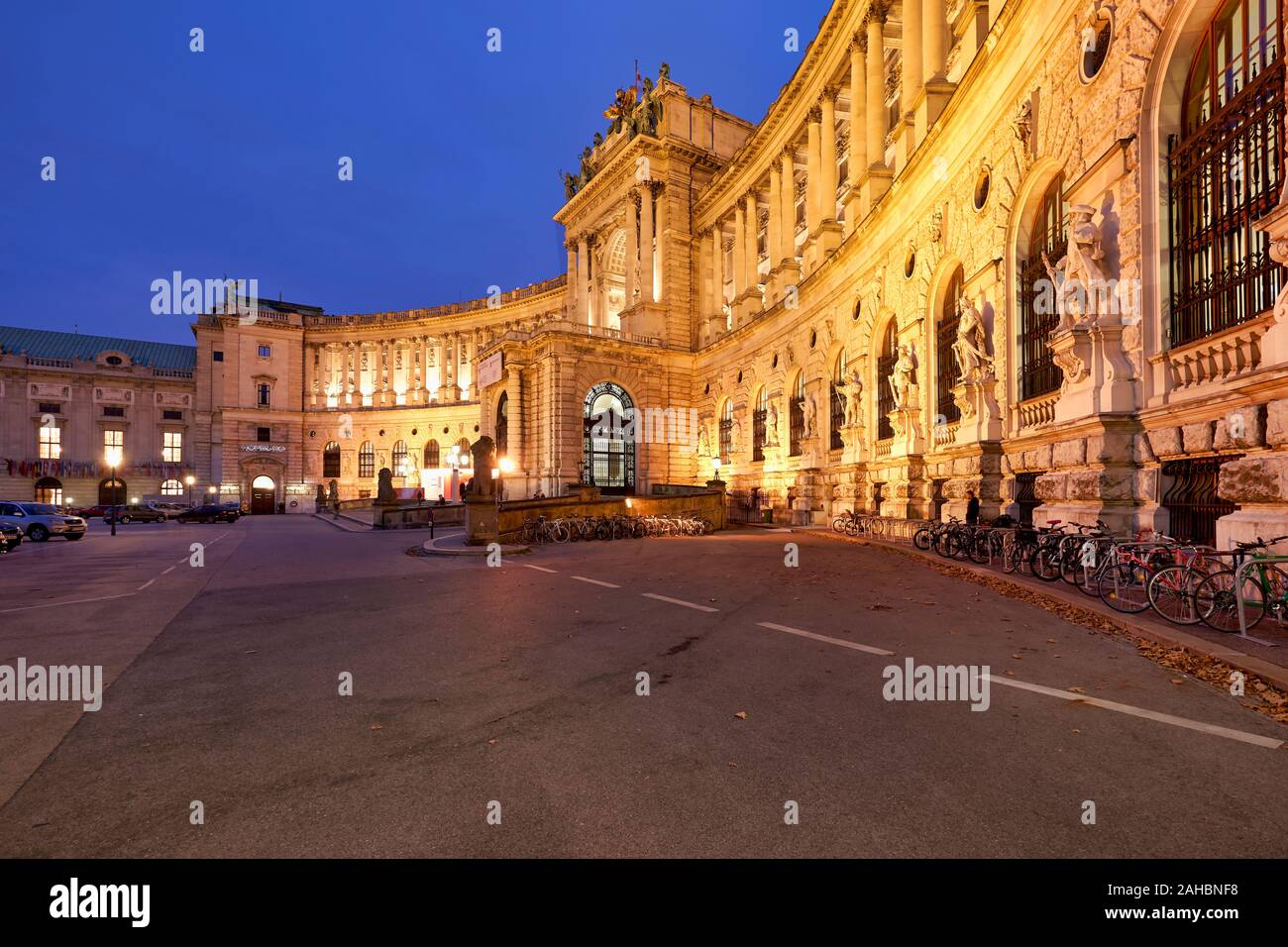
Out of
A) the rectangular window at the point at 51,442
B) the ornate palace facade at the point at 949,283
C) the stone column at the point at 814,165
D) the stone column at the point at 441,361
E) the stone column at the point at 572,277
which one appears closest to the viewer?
the ornate palace facade at the point at 949,283

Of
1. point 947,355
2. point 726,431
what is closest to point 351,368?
point 726,431

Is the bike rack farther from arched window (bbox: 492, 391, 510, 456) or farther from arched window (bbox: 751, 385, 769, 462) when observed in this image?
arched window (bbox: 492, 391, 510, 456)

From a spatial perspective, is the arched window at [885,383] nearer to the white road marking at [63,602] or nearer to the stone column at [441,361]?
the white road marking at [63,602]

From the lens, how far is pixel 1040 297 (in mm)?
15445

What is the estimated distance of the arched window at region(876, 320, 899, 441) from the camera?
82.4 feet

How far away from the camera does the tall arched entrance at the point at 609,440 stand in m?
44.4

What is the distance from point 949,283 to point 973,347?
4.61 meters

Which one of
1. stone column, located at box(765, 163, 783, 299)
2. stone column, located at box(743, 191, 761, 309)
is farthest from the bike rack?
stone column, located at box(743, 191, 761, 309)

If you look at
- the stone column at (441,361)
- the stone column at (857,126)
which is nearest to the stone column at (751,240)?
the stone column at (857,126)

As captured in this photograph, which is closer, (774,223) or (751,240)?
(774,223)

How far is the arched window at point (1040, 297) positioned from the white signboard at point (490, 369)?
119 feet

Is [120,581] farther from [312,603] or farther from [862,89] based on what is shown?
[862,89]

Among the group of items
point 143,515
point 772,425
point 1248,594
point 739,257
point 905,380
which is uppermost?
point 739,257

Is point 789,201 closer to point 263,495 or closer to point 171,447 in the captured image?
point 263,495
